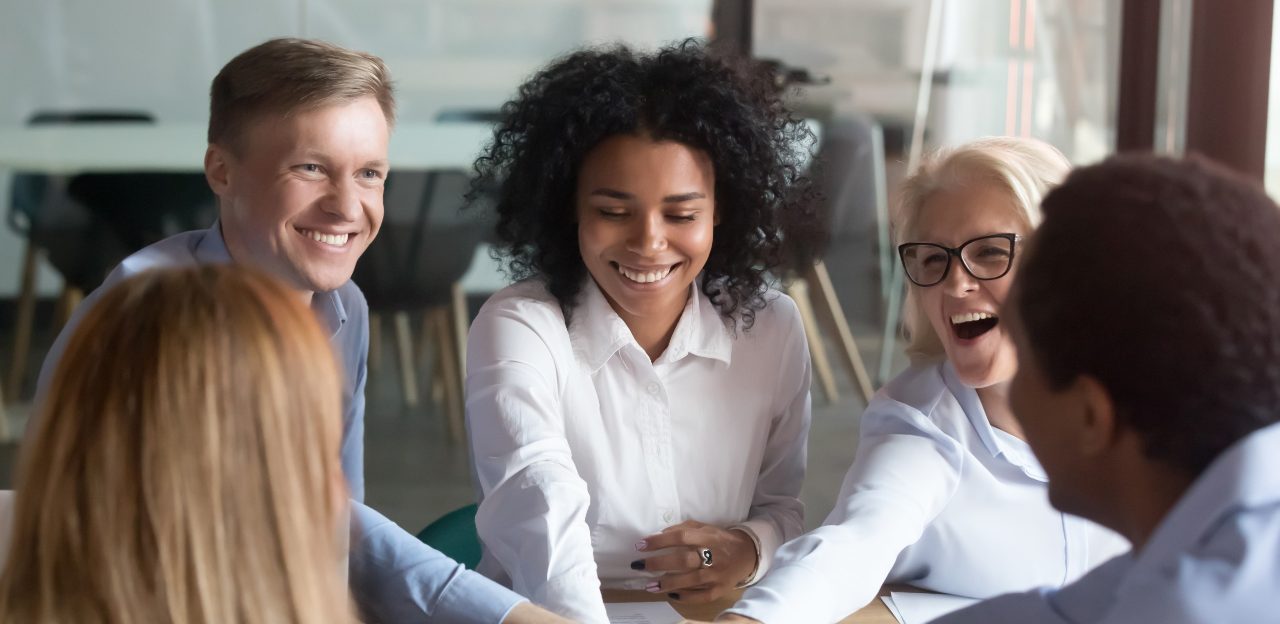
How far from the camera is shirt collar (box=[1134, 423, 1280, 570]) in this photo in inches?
33.0

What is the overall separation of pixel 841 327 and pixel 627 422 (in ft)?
8.27

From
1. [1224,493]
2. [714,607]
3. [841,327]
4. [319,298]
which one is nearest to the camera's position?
[1224,493]

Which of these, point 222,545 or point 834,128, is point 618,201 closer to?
point 222,545

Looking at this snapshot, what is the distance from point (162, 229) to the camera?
387 cm

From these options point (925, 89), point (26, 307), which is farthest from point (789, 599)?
point (26, 307)

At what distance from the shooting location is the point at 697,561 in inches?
69.6

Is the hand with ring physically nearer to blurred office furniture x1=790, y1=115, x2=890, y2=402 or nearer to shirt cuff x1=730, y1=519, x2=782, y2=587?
shirt cuff x1=730, y1=519, x2=782, y2=587

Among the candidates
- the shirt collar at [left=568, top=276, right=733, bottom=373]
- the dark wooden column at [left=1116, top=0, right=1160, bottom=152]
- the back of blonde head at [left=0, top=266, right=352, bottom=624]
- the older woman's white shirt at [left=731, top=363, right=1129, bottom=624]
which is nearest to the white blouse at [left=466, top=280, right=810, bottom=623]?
the shirt collar at [left=568, top=276, right=733, bottom=373]

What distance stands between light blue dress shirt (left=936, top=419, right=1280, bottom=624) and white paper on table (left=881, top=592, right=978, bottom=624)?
0.70 meters

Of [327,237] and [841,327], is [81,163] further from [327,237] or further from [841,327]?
[841,327]

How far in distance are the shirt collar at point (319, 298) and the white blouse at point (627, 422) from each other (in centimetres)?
29

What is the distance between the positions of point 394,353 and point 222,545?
318 cm

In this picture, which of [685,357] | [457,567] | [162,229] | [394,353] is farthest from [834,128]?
[457,567]

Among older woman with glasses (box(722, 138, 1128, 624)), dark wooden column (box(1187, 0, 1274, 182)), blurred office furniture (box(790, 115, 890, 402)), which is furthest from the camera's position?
blurred office furniture (box(790, 115, 890, 402))
